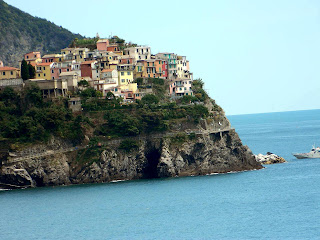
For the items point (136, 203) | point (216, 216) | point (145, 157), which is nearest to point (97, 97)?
point (145, 157)

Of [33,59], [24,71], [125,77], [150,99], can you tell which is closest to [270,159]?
[150,99]

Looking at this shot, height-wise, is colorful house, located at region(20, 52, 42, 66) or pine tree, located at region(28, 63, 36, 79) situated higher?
colorful house, located at region(20, 52, 42, 66)

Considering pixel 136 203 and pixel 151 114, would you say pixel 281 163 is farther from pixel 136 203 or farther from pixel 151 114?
pixel 136 203

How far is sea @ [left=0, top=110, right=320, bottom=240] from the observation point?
2576 inches

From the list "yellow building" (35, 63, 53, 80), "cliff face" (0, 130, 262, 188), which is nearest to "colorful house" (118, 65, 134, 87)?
"yellow building" (35, 63, 53, 80)

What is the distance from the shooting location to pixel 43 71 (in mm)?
110562

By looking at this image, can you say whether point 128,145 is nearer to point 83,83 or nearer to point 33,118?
point 33,118

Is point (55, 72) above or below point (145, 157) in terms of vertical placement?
above

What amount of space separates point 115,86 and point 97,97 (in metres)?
5.58

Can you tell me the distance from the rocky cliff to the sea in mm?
1780

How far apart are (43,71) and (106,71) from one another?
9.45 m

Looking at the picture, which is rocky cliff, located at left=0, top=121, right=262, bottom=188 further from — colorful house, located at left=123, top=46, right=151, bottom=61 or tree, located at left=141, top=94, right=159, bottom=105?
colorful house, located at left=123, top=46, right=151, bottom=61

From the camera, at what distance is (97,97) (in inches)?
4008

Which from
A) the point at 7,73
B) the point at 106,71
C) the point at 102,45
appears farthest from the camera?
the point at 102,45
